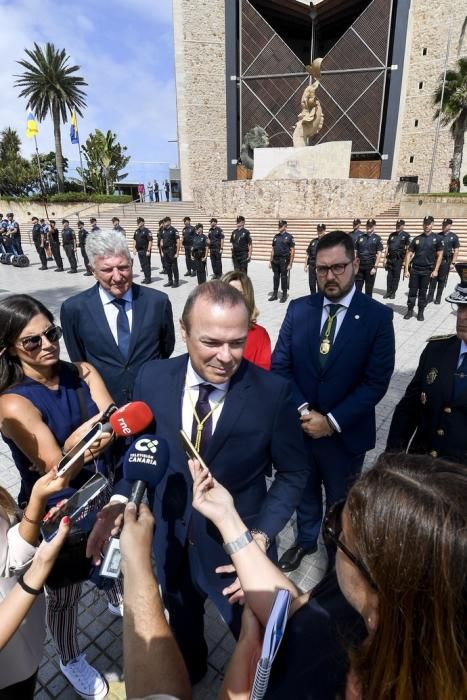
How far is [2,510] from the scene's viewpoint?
4.89ft

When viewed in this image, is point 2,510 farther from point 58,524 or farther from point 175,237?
point 175,237

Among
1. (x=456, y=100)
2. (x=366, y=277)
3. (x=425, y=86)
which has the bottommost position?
(x=366, y=277)

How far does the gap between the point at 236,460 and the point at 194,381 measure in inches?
15.2

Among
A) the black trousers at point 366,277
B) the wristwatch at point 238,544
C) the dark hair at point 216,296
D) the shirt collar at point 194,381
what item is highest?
the dark hair at point 216,296

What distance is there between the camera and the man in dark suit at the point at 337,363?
7.91ft

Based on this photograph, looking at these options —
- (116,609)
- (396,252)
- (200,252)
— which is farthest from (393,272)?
(116,609)

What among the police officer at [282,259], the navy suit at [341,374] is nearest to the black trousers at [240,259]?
the police officer at [282,259]

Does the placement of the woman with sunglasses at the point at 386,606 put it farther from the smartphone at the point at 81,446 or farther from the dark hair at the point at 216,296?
the dark hair at the point at 216,296

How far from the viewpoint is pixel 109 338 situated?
2.87 metres

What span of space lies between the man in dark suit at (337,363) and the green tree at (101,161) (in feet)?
147

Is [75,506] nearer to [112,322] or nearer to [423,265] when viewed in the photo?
[112,322]

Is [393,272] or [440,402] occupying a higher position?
[440,402]

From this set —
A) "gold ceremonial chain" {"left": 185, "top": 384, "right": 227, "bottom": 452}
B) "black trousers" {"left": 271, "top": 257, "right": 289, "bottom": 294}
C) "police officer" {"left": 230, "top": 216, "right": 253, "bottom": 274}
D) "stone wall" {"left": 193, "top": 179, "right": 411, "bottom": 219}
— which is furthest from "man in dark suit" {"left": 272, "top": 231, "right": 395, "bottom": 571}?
"stone wall" {"left": 193, "top": 179, "right": 411, "bottom": 219}

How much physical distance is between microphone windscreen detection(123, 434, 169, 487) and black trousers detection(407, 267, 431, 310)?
8440 millimetres
